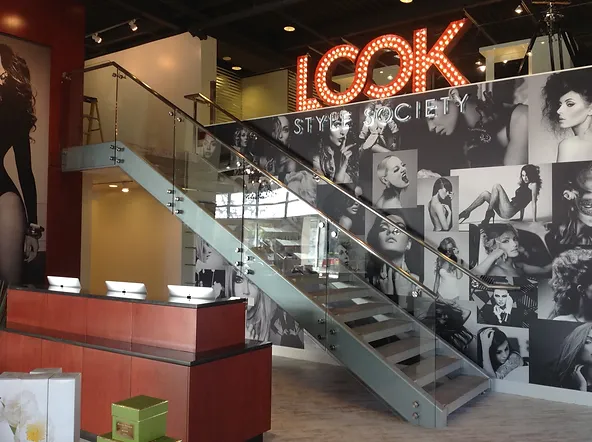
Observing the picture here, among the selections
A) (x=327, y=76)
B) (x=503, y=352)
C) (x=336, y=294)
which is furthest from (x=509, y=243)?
(x=327, y=76)

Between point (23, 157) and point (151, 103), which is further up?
point (151, 103)

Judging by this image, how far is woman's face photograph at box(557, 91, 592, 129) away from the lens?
6.22 metres

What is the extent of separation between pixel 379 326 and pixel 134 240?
6539mm

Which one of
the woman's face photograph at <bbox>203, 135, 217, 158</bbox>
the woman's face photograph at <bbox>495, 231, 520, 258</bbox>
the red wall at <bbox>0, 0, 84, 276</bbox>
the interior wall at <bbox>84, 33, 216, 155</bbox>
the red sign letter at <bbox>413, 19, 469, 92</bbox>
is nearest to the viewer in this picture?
the woman's face photograph at <bbox>495, 231, 520, 258</bbox>

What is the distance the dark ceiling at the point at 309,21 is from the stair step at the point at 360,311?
4805 millimetres

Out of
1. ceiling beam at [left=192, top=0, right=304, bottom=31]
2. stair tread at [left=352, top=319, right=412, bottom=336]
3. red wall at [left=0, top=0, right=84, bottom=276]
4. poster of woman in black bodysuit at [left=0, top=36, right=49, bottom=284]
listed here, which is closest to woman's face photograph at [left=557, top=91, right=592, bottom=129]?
stair tread at [left=352, top=319, right=412, bottom=336]

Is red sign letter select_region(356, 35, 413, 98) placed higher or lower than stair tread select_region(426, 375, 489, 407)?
higher

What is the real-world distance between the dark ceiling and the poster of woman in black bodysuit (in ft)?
5.95

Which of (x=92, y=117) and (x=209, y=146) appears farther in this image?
(x=92, y=117)

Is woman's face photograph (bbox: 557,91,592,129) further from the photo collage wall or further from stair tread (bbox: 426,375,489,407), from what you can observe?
stair tread (bbox: 426,375,489,407)

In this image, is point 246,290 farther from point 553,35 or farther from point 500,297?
point 553,35

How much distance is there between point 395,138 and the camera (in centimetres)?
754

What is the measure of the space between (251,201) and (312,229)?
3.35ft

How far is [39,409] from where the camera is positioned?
235 centimetres
